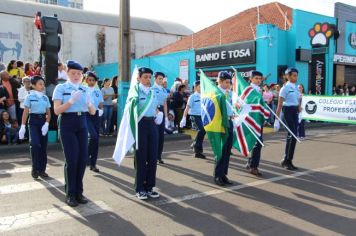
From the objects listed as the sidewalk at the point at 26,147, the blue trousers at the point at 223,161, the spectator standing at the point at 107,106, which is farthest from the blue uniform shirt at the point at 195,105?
the spectator standing at the point at 107,106

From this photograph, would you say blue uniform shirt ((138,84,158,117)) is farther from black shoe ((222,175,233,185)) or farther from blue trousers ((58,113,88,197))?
black shoe ((222,175,233,185))

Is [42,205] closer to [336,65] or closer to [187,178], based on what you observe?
[187,178]

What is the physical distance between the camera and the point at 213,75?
83.0ft

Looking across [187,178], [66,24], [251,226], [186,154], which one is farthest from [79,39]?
[251,226]

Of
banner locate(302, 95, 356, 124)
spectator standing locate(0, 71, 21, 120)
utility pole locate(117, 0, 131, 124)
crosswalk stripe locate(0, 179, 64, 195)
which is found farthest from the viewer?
banner locate(302, 95, 356, 124)

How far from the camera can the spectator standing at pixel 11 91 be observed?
12000mm

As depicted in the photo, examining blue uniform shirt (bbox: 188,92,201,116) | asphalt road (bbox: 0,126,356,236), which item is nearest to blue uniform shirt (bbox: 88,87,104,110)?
asphalt road (bbox: 0,126,356,236)

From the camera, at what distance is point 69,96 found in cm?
594

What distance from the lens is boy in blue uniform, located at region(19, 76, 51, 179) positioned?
791 centimetres

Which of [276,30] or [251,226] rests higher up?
[276,30]

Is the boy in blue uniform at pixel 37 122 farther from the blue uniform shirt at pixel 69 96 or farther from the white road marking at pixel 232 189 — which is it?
the white road marking at pixel 232 189

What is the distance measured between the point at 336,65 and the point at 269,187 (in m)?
21.2

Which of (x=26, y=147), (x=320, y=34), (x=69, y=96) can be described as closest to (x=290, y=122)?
(x=69, y=96)

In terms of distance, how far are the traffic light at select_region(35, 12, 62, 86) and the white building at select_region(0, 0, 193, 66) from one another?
27295 millimetres
